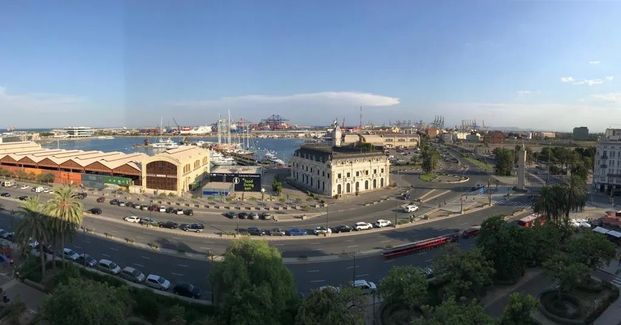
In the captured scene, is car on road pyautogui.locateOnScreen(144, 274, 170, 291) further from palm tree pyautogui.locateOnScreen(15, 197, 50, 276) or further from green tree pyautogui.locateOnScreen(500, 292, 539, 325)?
green tree pyautogui.locateOnScreen(500, 292, 539, 325)

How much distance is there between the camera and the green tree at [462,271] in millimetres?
23438

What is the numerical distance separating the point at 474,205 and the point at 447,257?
1285 inches

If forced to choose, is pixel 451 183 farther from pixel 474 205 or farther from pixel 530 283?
pixel 530 283

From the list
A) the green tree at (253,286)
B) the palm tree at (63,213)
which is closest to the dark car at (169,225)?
the palm tree at (63,213)

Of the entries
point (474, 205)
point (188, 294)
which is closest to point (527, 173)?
point (474, 205)

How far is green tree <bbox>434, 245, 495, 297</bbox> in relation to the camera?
76.9 feet

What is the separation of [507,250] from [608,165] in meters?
50.6

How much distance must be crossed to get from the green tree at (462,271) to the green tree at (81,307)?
18196mm

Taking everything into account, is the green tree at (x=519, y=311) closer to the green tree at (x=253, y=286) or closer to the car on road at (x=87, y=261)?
the green tree at (x=253, y=286)

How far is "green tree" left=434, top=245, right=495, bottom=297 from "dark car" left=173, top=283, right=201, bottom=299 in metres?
15.8

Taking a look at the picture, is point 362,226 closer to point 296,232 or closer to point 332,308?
point 296,232

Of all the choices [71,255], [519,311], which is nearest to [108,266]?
[71,255]

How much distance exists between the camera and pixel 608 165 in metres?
64.1

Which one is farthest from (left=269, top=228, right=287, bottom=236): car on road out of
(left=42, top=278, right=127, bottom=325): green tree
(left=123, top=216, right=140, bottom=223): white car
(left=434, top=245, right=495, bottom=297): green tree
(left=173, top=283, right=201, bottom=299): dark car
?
(left=42, top=278, right=127, bottom=325): green tree
